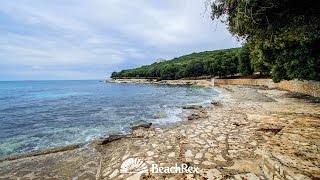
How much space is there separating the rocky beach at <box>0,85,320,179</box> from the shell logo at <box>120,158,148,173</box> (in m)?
0.15

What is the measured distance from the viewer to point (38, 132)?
651 inches

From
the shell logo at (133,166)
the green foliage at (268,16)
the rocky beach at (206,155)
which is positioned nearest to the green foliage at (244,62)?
the rocky beach at (206,155)

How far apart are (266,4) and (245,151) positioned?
4.17 metres

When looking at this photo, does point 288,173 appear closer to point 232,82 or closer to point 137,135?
point 137,135

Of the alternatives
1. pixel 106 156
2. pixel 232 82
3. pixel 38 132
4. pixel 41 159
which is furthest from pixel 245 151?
pixel 232 82

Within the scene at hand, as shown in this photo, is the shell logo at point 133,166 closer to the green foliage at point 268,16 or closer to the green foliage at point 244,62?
the green foliage at point 268,16

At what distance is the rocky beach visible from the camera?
603 centimetres

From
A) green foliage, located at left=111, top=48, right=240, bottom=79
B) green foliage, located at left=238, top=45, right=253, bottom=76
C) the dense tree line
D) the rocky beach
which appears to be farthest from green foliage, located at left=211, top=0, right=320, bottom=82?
green foliage, located at left=111, top=48, right=240, bottom=79

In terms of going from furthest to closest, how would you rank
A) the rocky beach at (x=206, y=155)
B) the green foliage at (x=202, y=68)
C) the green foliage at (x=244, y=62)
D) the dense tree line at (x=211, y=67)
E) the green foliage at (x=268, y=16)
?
the green foliage at (x=202, y=68), the dense tree line at (x=211, y=67), the green foliage at (x=244, y=62), the green foliage at (x=268, y=16), the rocky beach at (x=206, y=155)

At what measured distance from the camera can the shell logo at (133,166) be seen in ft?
22.6

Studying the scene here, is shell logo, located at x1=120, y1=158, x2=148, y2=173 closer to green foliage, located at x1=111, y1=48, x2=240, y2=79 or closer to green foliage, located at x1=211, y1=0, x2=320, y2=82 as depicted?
green foliage, located at x1=211, y1=0, x2=320, y2=82

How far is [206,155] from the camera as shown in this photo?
7574 millimetres

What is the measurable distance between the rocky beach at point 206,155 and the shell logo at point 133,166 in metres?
0.15

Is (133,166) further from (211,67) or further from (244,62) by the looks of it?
(211,67)
